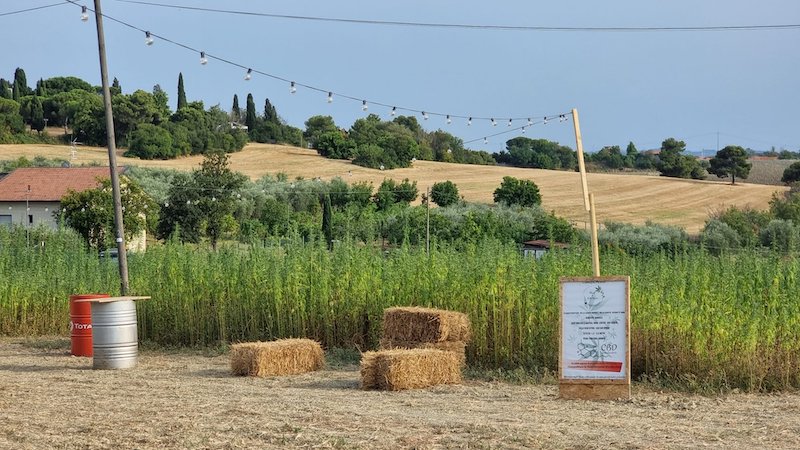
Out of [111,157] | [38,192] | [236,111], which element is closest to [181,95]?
[236,111]

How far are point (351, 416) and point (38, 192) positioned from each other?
55079 millimetres

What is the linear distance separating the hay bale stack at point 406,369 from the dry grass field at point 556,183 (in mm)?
Result: 38807

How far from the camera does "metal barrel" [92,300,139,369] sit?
15.4 meters

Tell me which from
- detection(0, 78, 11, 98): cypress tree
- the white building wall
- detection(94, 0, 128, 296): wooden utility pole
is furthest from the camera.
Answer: detection(0, 78, 11, 98): cypress tree

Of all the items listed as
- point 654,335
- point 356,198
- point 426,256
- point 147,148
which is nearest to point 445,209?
point 356,198

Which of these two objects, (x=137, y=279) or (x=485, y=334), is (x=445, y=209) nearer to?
(x=137, y=279)

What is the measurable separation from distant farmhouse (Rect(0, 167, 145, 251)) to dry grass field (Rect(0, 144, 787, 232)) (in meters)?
11.1

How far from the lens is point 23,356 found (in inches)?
693

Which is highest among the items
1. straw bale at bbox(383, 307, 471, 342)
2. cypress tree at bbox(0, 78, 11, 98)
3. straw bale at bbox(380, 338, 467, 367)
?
cypress tree at bbox(0, 78, 11, 98)

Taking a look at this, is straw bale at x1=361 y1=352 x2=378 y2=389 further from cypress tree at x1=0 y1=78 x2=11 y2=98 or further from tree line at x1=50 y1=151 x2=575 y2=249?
cypress tree at x1=0 y1=78 x2=11 y2=98

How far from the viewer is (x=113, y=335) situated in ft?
50.6

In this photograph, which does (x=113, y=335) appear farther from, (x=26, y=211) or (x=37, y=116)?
(x=37, y=116)

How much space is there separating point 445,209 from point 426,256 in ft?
125

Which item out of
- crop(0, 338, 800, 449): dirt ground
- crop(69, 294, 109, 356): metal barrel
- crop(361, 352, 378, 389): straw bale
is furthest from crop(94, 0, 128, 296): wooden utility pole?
crop(361, 352, 378, 389): straw bale
